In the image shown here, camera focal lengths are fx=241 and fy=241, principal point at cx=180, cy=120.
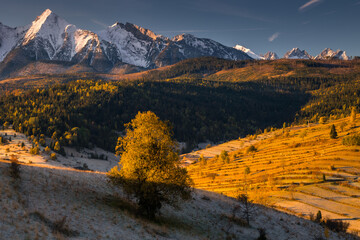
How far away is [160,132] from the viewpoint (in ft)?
112

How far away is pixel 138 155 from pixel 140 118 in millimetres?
5264

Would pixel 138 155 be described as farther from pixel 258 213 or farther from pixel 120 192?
pixel 258 213

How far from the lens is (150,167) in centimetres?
3350

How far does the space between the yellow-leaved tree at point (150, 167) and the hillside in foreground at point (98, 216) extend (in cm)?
337

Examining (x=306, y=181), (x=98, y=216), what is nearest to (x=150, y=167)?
(x=98, y=216)

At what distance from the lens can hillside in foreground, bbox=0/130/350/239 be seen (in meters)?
22.7

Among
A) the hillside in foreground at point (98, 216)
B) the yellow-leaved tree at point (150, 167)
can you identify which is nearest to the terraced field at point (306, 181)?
the hillside in foreground at point (98, 216)

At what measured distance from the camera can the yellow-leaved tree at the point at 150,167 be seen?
109 feet

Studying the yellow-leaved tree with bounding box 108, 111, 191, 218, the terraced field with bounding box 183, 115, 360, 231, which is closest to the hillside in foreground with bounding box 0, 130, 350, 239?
the yellow-leaved tree with bounding box 108, 111, 191, 218

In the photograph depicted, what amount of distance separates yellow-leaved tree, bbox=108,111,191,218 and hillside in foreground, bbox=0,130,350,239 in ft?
11.1

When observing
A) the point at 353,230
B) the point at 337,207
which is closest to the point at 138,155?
the point at 353,230

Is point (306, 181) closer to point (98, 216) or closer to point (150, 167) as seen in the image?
point (150, 167)

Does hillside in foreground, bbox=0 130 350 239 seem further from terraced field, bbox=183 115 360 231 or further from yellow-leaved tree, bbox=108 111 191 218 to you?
terraced field, bbox=183 115 360 231

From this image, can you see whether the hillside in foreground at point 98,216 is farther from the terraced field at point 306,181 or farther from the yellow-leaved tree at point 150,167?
the terraced field at point 306,181
